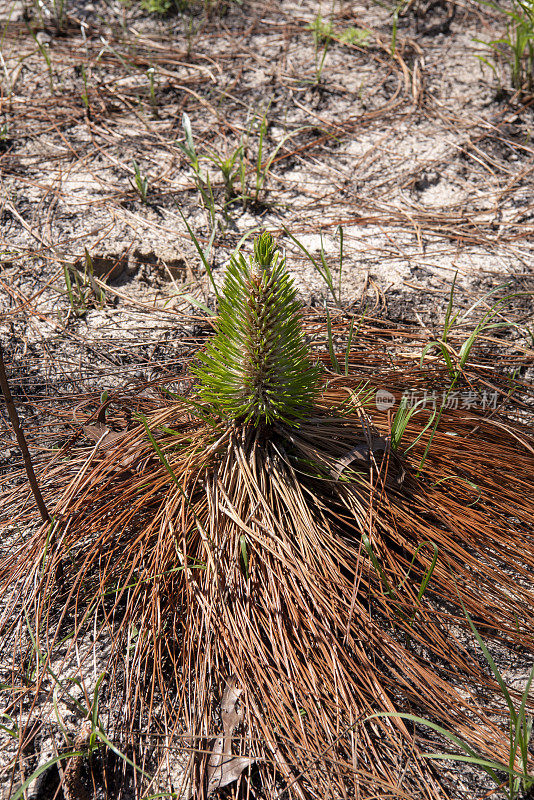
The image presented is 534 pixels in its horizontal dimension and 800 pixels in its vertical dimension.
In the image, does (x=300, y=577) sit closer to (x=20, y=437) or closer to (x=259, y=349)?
(x=259, y=349)

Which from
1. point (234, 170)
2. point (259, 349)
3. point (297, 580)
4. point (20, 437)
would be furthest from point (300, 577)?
point (234, 170)

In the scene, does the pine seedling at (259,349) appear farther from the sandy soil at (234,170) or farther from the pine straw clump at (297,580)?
the sandy soil at (234,170)

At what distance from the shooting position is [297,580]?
4.94 ft

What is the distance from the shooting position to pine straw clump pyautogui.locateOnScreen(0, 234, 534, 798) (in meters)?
1.33

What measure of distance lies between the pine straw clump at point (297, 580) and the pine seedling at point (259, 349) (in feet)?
0.22

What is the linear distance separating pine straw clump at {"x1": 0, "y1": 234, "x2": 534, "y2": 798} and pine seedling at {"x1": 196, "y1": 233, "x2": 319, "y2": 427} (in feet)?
0.22

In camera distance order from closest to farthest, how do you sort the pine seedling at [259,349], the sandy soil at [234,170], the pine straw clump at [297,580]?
the pine straw clump at [297,580]
the pine seedling at [259,349]
the sandy soil at [234,170]

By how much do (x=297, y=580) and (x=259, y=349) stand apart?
0.57m

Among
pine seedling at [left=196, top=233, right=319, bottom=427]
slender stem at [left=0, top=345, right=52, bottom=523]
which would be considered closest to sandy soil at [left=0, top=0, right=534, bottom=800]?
slender stem at [left=0, top=345, right=52, bottom=523]

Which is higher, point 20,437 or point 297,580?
point 20,437

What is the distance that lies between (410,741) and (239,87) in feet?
10.0

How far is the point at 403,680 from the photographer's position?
1.38m

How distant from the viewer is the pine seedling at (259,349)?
58.4 inches

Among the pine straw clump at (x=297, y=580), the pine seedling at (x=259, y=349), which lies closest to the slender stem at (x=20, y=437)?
the pine straw clump at (x=297, y=580)
